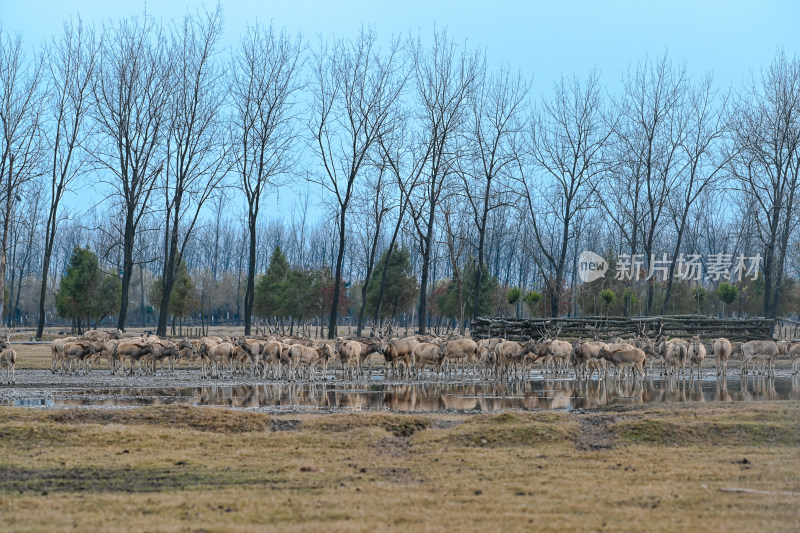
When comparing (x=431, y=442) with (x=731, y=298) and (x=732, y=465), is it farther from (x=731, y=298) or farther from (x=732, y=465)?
(x=731, y=298)

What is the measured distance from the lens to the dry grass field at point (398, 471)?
31.4 ft

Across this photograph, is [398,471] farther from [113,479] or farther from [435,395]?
[435,395]

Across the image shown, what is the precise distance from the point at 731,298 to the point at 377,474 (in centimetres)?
5498

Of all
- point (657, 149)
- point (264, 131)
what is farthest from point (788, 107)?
point (264, 131)

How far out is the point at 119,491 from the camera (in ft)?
37.0

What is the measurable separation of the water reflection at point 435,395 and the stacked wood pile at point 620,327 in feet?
49.6

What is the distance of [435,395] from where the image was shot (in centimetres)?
2591

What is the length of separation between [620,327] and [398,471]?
122ft

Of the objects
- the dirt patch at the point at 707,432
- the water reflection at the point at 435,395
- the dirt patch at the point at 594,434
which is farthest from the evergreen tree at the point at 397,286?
the dirt patch at the point at 707,432

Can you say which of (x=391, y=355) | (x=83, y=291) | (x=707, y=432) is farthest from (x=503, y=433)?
(x=83, y=291)

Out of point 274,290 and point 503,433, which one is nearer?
point 503,433

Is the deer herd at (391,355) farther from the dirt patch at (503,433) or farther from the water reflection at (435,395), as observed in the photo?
the dirt patch at (503,433)

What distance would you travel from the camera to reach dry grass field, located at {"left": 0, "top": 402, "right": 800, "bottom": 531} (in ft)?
31.4

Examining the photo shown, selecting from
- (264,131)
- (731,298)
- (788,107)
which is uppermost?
(788,107)
